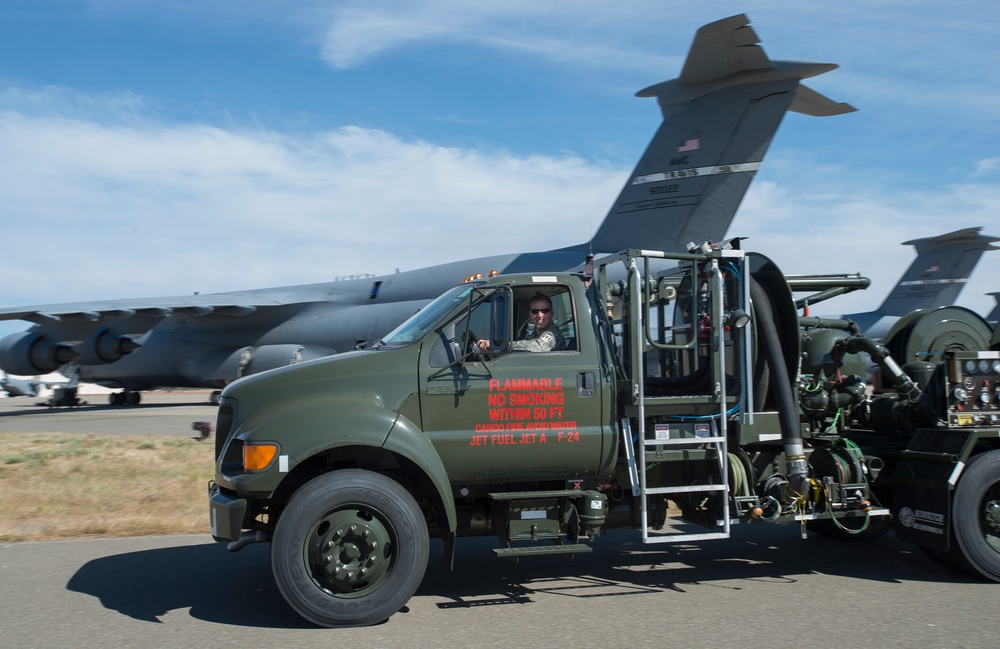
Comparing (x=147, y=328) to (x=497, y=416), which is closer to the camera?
(x=497, y=416)

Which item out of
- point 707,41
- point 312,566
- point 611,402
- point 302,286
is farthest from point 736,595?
point 302,286

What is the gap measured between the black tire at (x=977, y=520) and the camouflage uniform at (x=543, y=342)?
10.5 ft

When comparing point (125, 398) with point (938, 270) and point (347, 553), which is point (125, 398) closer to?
point (938, 270)

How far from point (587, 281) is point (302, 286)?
25.3 meters

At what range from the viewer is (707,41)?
58.3ft

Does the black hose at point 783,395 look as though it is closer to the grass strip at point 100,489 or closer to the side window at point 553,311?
the side window at point 553,311

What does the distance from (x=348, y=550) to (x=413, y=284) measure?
20.9 meters

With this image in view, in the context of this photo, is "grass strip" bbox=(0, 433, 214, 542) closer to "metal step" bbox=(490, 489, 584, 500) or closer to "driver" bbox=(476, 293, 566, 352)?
"metal step" bbox=(490, 489, 584, 500)

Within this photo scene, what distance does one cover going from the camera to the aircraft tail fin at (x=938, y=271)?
26.9 meters

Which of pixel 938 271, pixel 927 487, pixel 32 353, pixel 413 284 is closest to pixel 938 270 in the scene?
pixel 938 271

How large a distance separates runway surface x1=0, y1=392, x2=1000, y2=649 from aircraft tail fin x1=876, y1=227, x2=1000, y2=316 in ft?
70.5

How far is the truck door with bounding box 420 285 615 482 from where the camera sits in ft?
18.7

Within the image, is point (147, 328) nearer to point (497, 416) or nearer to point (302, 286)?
point (302, 286)

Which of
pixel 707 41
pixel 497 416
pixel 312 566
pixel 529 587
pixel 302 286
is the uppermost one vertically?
pixel 707 41
